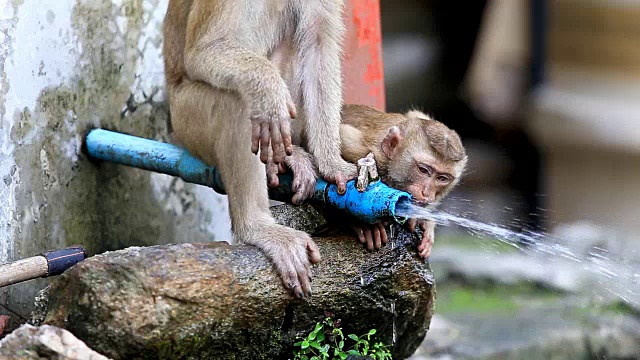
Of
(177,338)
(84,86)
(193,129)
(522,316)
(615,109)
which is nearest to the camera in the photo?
(177,338)

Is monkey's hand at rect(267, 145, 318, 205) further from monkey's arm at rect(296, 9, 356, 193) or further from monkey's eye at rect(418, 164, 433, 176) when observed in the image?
monkey's eye at rect(418, 164, 433, 176)

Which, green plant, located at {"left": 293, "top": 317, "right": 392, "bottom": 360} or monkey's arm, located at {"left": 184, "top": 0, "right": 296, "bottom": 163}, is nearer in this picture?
green plant, located at {"left": 293, "top": 317, "right": 392, "bottom": 360}

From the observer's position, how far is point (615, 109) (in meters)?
10.0

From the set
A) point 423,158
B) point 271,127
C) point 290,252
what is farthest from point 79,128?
point 423,158

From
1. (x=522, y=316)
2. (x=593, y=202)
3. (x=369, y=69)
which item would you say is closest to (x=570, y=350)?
(x=522, y=316)

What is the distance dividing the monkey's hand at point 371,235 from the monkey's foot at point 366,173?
0.91 ft

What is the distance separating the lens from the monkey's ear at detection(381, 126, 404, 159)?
Result: 6043mm

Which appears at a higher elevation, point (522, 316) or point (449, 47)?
point (449, 47)

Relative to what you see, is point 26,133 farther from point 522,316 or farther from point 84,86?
point 522,316

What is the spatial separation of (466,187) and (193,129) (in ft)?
15.8

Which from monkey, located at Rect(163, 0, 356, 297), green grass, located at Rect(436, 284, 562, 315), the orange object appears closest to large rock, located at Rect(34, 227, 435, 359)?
monkey, located at Rect(163, 0, 356, 297)

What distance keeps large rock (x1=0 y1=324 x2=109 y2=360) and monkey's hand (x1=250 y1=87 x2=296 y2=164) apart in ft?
5.04

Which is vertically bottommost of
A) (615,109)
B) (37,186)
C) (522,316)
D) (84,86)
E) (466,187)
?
(522,316)

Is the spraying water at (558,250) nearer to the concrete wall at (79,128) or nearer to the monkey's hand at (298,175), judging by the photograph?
the monkey's hand at (298,175)
